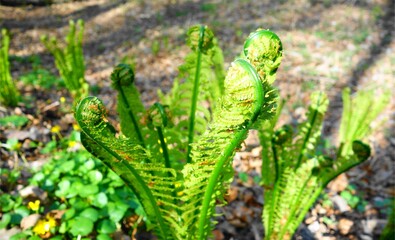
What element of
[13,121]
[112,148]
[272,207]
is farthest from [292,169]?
[13,121]

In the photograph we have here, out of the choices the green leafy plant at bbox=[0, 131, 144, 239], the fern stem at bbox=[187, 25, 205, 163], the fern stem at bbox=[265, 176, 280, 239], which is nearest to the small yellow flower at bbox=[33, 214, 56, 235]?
the green leafy plant at bbox=[0, 131, 144, 239]

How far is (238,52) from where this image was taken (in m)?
4.71

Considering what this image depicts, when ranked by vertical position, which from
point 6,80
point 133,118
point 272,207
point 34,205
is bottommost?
point 34,205

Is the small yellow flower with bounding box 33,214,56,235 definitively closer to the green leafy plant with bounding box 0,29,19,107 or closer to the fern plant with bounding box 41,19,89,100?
the fern plant with bounding box 41,19,89,100

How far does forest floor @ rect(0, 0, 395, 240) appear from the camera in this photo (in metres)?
2.22

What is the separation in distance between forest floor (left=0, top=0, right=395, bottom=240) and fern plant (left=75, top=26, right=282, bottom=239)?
32 centimetres

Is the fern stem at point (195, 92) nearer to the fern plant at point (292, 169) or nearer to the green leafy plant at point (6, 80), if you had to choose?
the fern plant at point (292, 169)

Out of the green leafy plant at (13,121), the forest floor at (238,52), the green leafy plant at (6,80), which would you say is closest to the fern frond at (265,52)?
the forest floor at (238,52)

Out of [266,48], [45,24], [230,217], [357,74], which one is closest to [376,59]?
[357,74]

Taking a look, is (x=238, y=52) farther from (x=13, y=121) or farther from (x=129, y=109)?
(x=129, y=109)

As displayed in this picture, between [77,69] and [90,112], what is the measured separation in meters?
2.37

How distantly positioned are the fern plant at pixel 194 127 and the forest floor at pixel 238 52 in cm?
32

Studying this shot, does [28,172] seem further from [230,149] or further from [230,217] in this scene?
[230,149]

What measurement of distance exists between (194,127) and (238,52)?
10.9 feet
